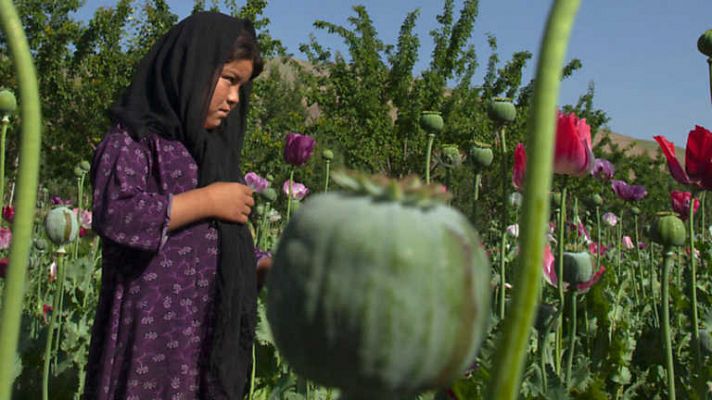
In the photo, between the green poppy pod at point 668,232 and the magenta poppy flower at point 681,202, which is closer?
the green poppy pod at point 668,232

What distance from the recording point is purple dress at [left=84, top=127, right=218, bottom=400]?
126cm

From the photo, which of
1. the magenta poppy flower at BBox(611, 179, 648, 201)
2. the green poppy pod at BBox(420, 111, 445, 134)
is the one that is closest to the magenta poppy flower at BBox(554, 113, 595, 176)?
the green poppy pod at BBox(420, 111, 445, 134)

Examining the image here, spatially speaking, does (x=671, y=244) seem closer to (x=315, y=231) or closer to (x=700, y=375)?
(x=700, y=375)

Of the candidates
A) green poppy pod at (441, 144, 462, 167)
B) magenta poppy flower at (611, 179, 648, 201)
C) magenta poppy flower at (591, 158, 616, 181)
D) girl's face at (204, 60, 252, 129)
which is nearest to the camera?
girl's face at (204, 60, 252, 129)

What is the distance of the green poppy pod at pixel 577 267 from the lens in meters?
1.25

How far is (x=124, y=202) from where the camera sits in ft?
3.92

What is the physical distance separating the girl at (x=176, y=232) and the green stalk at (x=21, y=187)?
90 centimetres

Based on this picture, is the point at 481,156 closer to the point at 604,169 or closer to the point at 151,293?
the point at 151,293

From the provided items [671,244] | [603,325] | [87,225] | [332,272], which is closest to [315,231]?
[332,272]

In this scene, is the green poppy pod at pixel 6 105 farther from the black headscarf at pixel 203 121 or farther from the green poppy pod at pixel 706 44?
the green poppy pod at pixel 706 44

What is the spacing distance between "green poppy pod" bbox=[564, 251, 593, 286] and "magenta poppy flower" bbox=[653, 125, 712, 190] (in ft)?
0.94

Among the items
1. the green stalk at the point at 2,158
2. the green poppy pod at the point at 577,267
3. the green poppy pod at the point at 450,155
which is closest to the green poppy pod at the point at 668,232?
the green poppy pod at the point at 577,267

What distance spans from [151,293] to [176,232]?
0.12 meters

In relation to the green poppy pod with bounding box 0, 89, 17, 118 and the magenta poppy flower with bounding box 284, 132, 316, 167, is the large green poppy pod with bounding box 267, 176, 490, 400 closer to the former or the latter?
the green poppy pod with bounding box 0, 89, 17, 118
